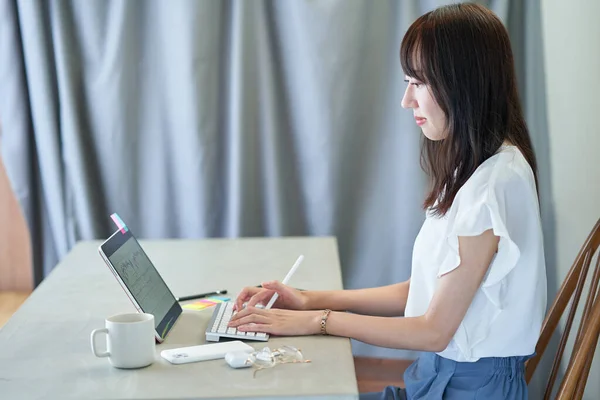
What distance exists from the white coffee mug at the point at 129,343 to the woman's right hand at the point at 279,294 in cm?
28

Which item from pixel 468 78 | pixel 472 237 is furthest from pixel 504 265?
pixel 468 78

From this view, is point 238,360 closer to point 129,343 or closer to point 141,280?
point 129,343

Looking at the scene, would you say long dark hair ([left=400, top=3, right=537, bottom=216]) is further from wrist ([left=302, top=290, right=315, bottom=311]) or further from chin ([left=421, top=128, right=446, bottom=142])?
wrist ([left=302, top=290, right=315, bottom=311])

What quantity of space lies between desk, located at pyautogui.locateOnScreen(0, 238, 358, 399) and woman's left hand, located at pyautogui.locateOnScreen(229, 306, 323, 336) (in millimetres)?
16

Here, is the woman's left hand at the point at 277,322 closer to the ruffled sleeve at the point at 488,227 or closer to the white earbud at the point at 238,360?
the white earbud at the point at 238,360

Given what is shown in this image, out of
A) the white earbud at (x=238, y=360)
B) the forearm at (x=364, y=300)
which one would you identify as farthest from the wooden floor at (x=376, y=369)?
the white earbud at (x=238, y=360)

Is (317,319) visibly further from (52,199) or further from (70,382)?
(52,199)

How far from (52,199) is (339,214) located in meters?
0.96

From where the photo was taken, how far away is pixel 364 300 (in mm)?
1586

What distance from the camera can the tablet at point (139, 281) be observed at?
51.1 inches

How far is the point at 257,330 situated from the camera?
51.8 inches

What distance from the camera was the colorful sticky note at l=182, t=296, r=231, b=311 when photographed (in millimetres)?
1501

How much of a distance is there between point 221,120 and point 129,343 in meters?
1.48

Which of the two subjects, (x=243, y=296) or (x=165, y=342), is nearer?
(x=165, y=342)
